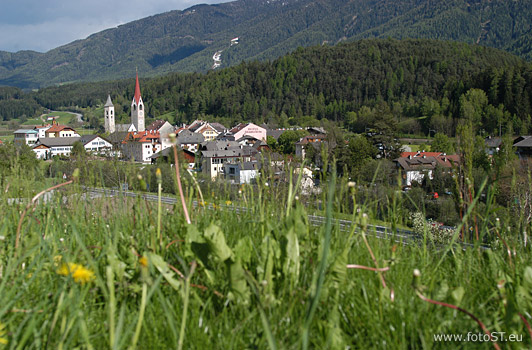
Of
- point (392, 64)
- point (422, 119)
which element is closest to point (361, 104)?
point (392, 64)

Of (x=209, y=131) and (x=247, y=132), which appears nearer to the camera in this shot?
(x=247, y=132)

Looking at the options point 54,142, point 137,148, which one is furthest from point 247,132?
point 137,148

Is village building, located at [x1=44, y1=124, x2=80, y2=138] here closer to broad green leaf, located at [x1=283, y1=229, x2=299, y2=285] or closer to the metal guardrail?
the metal guardrail

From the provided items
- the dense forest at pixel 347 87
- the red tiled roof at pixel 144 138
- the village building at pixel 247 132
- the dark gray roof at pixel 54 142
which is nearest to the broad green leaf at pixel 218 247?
the red tiled roof at pixel 144 138

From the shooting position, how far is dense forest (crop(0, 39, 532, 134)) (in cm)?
7106

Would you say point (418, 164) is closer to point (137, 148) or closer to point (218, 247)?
point (137, 148)

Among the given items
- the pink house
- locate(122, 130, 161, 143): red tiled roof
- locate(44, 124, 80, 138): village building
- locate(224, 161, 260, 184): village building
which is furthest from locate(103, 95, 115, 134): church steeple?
locate(224, 161, 260, 184): village building

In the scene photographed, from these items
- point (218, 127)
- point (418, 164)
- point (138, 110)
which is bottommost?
point (418, 164)

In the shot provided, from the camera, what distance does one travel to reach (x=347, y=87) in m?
96.3

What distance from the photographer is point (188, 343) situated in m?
1.05

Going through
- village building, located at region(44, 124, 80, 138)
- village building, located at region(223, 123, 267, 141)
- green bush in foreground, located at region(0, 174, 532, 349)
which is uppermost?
village building, located at region(44, 124, 80, 138)

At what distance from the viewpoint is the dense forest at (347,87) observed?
233ft

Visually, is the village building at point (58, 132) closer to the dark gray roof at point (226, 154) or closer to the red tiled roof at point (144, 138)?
the red tiled roof at point (144, 138)

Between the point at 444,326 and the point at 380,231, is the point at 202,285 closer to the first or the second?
the point at 444,326
